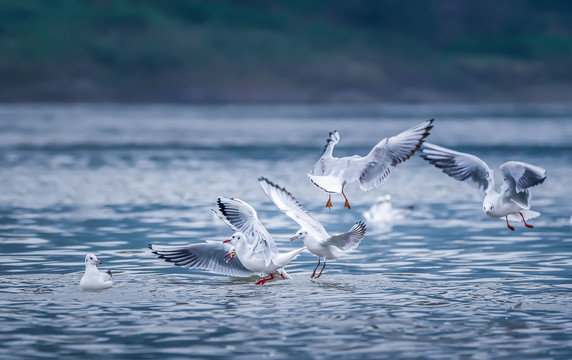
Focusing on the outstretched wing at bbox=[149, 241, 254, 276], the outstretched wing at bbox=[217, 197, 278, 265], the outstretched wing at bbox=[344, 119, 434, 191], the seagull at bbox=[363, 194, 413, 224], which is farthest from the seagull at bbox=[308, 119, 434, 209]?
the seagull at bbox=[363, 194, 413, 224]

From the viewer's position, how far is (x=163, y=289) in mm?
15617

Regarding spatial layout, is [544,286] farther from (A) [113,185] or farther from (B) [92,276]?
(A) [113,185]

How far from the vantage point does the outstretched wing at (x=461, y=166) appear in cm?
1648

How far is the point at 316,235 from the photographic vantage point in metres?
16.3

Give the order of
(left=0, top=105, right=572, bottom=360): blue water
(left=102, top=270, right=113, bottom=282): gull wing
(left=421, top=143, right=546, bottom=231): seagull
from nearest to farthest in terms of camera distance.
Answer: (left=0, top=105, right=572, bottom=360): blue water < (left=102, top=270, right=113, bottom=282): gull wing < (left=421, top=143, right=546, bottom=231): seagull

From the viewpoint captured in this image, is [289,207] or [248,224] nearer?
[248,224]

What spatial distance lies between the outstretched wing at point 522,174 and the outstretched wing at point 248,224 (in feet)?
13.5

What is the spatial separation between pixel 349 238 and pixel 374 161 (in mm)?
1535

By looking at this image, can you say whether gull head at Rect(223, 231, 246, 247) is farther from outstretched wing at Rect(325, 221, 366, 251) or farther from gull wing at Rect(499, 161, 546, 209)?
gull wing at Rect(499, 161, 546, 209)

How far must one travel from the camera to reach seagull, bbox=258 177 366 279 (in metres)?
15.9

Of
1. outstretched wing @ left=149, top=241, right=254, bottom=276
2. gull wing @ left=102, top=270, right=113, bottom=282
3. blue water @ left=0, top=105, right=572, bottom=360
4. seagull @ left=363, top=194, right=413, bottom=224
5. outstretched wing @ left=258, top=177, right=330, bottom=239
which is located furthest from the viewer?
seagull @ left=363, top=194, right=413, bottom=224

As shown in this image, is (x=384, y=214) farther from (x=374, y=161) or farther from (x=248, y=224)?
(x=248, y=224)

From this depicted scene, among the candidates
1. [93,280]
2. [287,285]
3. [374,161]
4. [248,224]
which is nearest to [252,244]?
[248,224]

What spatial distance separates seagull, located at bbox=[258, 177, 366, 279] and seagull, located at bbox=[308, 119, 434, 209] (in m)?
0.67
